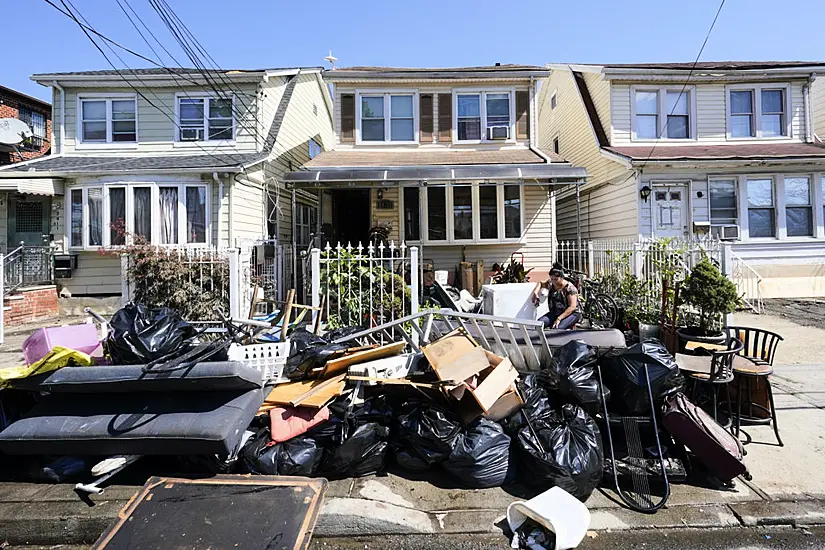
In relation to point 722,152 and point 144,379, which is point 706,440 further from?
point 722,152

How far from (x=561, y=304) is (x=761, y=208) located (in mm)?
9796

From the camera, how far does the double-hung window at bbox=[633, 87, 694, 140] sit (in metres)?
12.9

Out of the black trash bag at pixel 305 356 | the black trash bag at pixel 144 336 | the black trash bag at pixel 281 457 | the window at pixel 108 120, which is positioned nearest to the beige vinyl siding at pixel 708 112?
the black trash bag at pixel 305 356

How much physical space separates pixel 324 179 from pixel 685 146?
35.3ft

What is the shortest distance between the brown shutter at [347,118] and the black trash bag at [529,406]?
9.75 metres

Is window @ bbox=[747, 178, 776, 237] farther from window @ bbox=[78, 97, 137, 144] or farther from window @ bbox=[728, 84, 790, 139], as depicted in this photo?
window @ bbox=[78, 97, 137, 144]

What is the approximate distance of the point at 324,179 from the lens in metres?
9.39

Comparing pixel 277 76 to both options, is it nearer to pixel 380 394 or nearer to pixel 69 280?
pixel 69 280

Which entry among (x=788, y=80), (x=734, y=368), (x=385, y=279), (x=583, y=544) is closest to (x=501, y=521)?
(x=583, y=544)

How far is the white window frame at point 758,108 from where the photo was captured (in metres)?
12.9

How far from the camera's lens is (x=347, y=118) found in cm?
1202

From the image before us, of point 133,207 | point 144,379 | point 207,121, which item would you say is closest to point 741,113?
point 207,121

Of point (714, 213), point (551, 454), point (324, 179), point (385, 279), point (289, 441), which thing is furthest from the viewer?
point (714, 213)

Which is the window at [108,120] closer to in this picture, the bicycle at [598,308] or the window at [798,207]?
the bicycle at [598,308]
